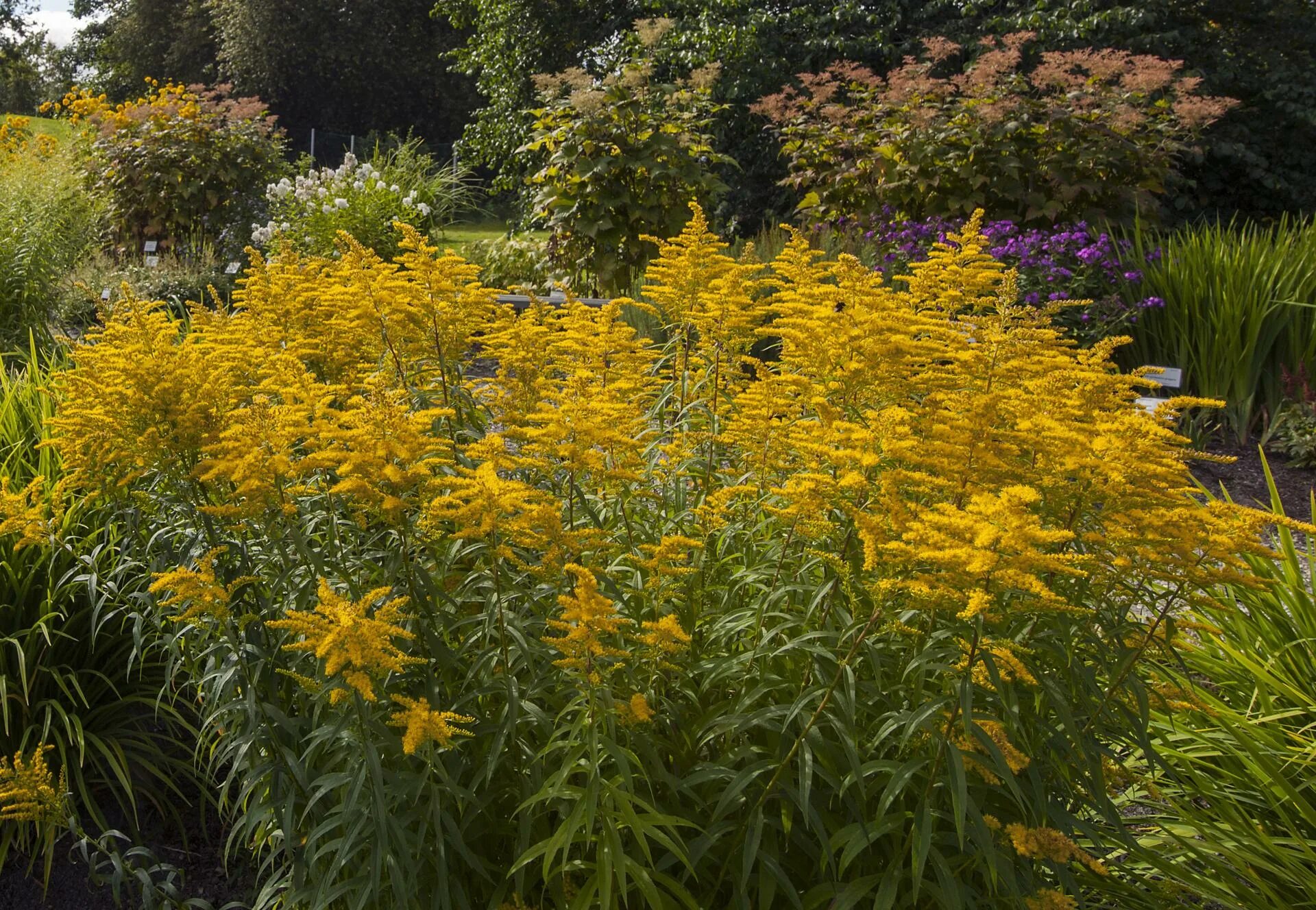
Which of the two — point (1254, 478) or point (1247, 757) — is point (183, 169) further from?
point (1247, 757)

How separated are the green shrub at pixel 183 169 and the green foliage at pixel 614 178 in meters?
5.06

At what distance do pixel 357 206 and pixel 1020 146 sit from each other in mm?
6122

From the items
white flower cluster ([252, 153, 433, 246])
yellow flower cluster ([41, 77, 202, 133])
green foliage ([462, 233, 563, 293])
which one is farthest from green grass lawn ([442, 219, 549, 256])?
white flower cluster ([252, 153, 433, 246])

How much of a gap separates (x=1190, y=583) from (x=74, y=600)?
3.22 metres

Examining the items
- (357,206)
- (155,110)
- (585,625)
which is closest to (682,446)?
(585,625)

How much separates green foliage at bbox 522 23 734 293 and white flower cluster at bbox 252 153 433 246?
1.93 meters

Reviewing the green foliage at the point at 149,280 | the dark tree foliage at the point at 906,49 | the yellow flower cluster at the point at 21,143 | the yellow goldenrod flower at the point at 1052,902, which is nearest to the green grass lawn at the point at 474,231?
the dark tree foliage at the point at 906,49

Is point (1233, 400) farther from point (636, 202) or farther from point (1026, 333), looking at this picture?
point (1026, 333)

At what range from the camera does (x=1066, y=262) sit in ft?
25.0

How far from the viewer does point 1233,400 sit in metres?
6.97

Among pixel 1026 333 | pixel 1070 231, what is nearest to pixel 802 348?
pixel 1026 333

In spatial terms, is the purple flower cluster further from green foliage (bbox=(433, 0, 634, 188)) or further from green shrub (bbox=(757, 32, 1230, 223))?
green foliage (bbox=(433, 0, 634, 188))

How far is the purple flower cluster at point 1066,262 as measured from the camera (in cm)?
708

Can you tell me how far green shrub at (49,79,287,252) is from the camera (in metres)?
11.9
